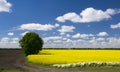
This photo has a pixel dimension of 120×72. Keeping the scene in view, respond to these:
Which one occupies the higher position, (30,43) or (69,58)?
(30,43)

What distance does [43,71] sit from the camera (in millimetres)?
35562

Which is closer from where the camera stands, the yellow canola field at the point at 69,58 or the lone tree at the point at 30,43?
the yellow canola field at the point at 69,58

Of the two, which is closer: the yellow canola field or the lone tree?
the yellow canola field

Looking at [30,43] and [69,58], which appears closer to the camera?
[69,58]

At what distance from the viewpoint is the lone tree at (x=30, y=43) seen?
254ft

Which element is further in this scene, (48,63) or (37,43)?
(37,43)

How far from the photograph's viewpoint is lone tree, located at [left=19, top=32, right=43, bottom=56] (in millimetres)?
77562

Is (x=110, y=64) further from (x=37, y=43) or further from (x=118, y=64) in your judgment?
(x=37, y=43)

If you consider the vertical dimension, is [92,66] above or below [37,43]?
below

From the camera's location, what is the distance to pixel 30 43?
77.7 meters

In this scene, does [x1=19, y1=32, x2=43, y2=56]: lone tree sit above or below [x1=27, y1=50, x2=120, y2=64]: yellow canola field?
above

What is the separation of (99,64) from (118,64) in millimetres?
2938

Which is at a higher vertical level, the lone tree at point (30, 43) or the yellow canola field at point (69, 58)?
the lone tree at point (30, 43)

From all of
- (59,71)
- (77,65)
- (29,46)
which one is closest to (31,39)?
(29,46)
